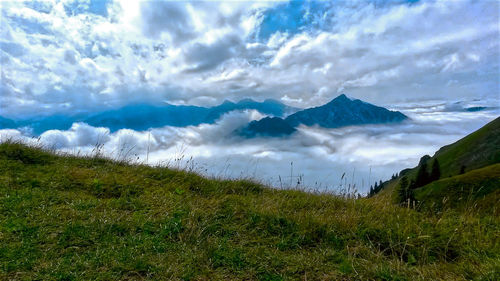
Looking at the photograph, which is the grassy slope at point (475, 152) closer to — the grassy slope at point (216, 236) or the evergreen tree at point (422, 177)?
the evergreen tree at point (422, 177)

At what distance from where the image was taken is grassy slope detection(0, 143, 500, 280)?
4.88 m

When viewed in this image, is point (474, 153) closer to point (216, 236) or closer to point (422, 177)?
point (422, 177)

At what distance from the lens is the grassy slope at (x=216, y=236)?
488 centimetres

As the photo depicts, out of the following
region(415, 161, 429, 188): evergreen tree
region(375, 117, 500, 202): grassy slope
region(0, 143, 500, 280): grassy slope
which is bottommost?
region(0, 143, 500, 280): grassy slope

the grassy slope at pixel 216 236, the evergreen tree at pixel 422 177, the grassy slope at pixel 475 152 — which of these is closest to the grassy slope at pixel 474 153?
the grassy slope at pixel 475 152

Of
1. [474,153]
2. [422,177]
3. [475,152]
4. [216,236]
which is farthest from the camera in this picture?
[475,152]

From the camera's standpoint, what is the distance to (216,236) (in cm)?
601

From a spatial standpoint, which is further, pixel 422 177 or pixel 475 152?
pixel 475 152

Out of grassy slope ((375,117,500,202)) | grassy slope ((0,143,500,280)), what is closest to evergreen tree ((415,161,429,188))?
grassy slope ((375,117,500,202))

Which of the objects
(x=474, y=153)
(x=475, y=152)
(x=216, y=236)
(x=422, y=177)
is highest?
(x=475, y=152)

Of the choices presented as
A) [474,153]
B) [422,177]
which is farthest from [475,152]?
[422,177]

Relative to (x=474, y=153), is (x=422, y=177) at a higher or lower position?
lower

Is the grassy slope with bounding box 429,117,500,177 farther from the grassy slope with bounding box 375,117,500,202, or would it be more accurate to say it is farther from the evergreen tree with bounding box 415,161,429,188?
the evergreen tree with bounding box 415,161,429,188

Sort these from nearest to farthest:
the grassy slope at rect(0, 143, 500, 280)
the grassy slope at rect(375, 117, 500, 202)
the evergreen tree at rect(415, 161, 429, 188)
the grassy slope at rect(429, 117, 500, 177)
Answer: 1. the grassy slope at rect(0, 143, 500, 280)
2. the evergreen tree at rect(415, 161, 429, 188)
3. the grassy slope at rect(375, 117, 500, 202)
4. the grassy slope at rect(429, 117, 500, 177)
